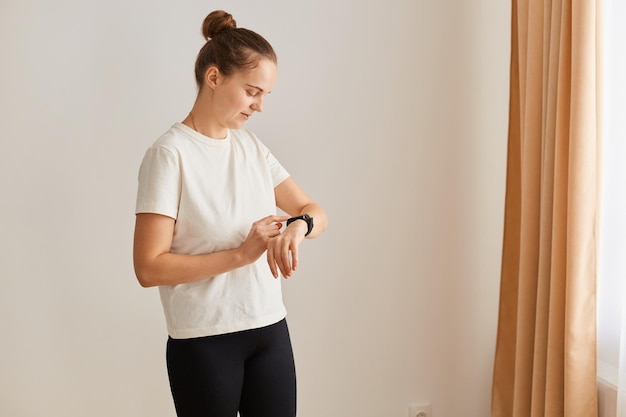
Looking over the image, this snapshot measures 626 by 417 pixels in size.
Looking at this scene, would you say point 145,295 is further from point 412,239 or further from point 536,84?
point 536,84

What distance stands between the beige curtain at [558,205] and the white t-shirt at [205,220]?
2.75 feet

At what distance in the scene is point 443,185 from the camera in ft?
7.89

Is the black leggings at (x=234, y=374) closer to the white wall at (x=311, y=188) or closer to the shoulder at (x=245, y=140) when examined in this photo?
the shoulder at (x=245, y=140)

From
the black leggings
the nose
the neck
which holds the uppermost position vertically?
the nose

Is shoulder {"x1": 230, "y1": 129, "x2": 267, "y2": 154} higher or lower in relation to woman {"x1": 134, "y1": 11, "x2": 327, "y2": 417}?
Answer: higher

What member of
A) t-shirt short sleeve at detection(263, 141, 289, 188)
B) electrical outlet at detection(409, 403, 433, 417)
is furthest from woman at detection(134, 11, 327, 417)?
electrical outlet at detection(409, 403, 433, 417)

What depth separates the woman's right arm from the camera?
145 centimetres

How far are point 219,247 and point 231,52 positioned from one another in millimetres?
451

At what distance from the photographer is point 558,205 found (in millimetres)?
1864

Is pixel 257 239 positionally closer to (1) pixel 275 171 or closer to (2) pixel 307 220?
Answer: (2) pixel 307 220

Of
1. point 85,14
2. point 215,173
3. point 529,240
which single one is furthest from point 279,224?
point 85,14

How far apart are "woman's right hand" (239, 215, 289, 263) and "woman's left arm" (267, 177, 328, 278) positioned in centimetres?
2

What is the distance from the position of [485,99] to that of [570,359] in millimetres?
1003

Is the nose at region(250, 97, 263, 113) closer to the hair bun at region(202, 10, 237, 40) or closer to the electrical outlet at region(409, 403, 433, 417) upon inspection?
the hair bun at region(202, 10, 237, 40)
